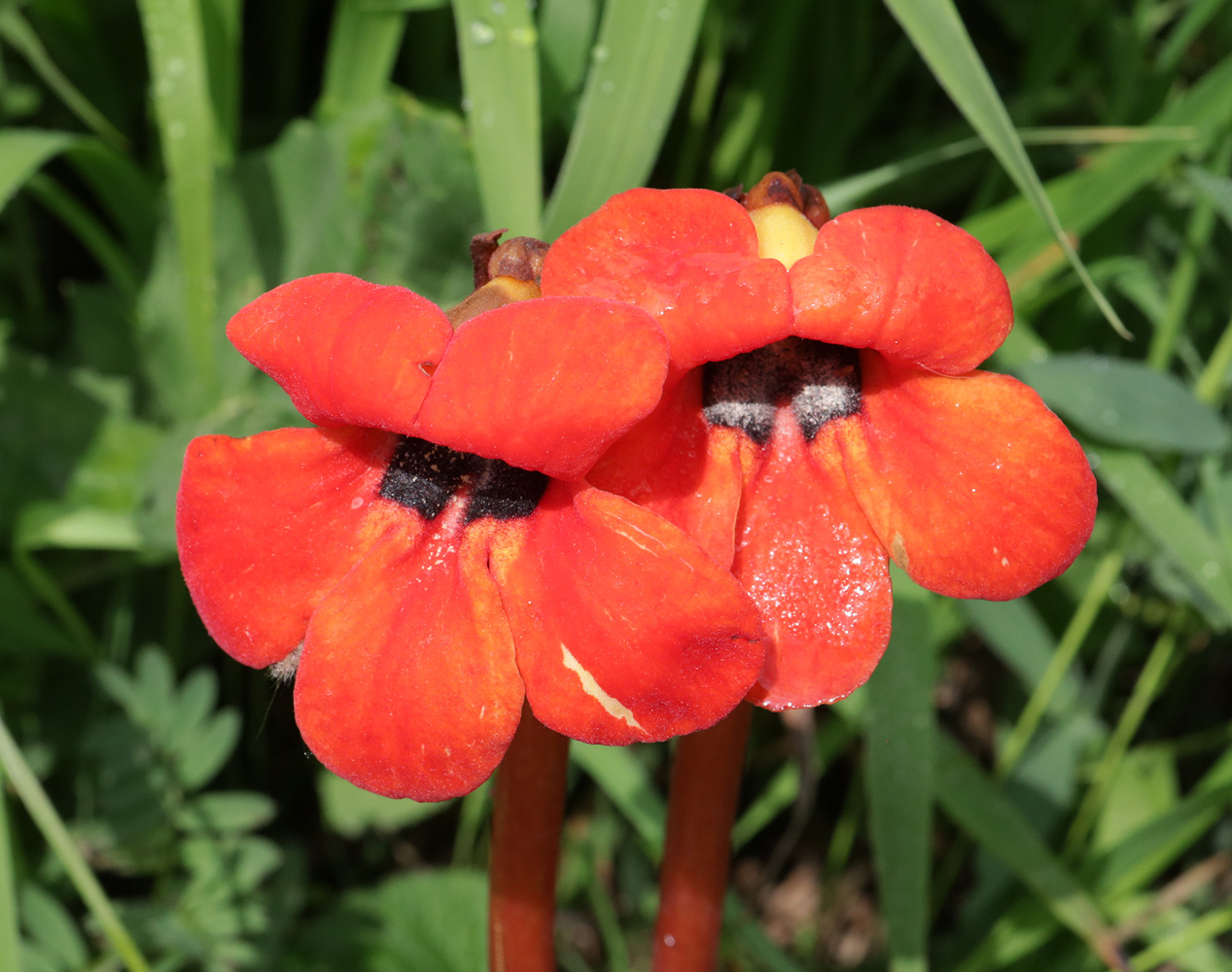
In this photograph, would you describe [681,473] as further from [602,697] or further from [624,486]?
[602,697]

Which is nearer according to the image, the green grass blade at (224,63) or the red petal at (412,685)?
the red petal at (412,685)

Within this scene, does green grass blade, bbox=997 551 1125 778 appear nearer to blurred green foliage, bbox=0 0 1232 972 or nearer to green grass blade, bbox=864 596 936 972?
blurred green foliage, bbox=0 0 1232 972

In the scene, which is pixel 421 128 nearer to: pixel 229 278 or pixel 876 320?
pixel 229 278

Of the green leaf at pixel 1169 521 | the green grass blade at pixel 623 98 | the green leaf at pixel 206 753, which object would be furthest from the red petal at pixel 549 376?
the green leaf at pixel 1169 521

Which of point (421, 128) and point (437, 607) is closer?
point (437, 607)

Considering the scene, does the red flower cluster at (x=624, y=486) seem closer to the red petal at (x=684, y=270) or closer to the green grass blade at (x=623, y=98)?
the red petal at (x=684, y=270)

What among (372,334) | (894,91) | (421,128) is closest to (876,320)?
(372,334)

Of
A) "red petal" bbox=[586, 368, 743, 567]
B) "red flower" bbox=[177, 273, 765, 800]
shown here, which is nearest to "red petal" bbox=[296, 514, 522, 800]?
"red flower" bbox=[177, 273, 765, 800]
